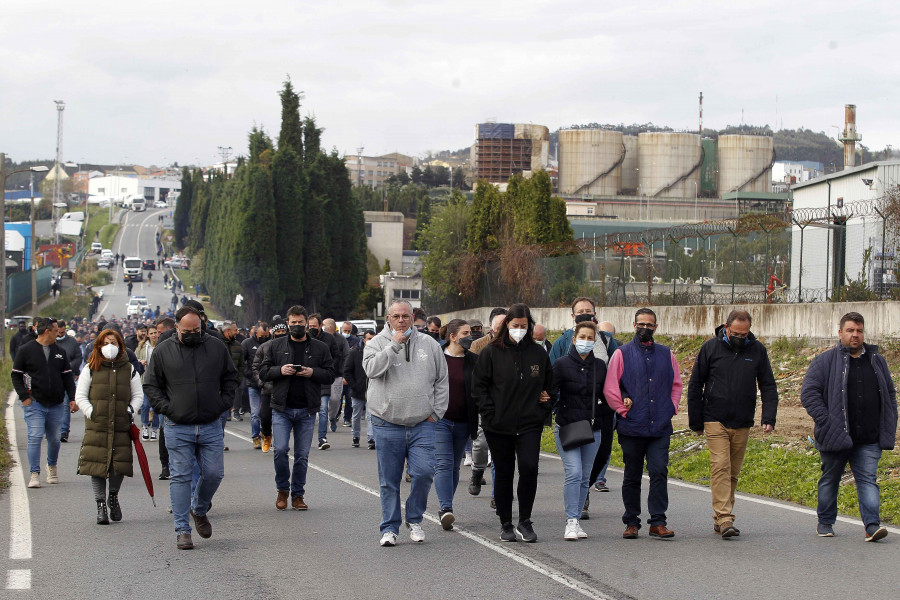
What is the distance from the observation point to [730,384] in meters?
9.30

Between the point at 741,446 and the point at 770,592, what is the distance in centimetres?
237

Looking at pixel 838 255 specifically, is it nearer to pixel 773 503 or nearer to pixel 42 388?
pixel 773 503

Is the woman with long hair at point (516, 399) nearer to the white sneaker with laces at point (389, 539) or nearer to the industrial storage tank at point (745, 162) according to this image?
the white sneaker with laces at point (389, 539)

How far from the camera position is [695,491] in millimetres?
12188

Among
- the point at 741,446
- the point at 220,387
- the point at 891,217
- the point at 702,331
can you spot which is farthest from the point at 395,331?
the point at 702,331

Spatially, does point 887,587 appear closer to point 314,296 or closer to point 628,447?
point 628,447

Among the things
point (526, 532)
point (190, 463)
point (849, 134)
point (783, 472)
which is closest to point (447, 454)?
point (526, 532)

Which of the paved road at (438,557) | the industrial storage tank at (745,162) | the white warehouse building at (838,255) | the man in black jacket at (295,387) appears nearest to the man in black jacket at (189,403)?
the paved road at (438,557)

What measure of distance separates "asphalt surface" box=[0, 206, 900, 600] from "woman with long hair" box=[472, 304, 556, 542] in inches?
16.8

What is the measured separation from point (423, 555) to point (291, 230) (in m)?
63.6

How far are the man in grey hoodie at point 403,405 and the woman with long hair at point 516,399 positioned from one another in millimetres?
400

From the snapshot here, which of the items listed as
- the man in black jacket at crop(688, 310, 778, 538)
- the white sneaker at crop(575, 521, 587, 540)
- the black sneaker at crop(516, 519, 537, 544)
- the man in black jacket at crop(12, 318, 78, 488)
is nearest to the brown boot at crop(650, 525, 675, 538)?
the man in black jacket at crop(688, 310, 778, 538)

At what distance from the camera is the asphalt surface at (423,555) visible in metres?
7.34

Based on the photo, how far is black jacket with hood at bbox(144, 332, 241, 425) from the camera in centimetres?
905
